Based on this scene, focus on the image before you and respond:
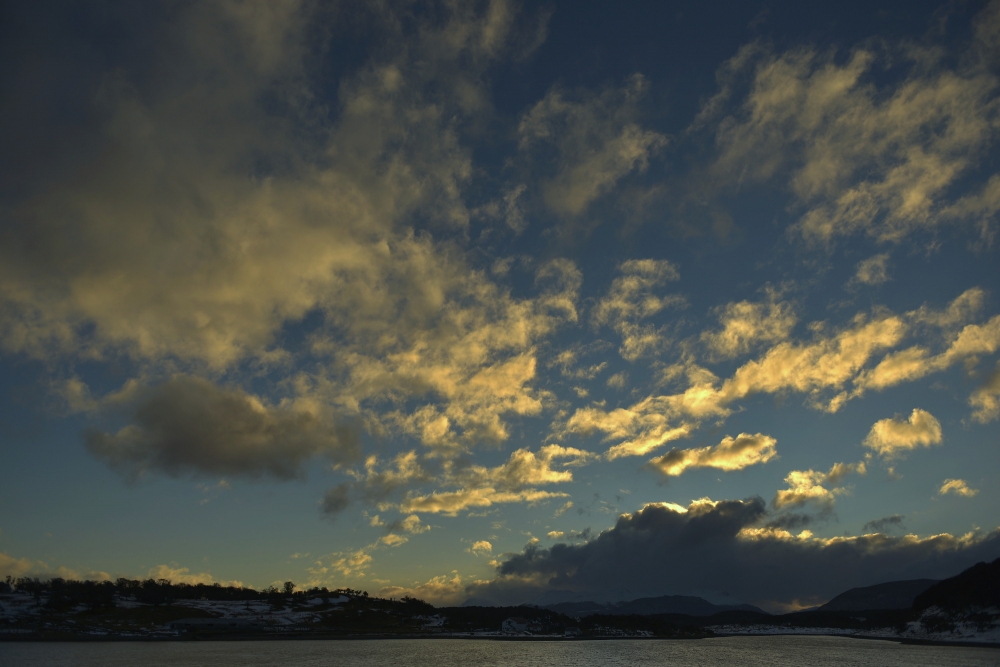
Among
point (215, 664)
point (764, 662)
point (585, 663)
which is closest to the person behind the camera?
point (215, 664)

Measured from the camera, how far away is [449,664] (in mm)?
136125

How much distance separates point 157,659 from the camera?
132 m

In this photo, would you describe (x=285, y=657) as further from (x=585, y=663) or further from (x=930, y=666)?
(x=930, y=666)

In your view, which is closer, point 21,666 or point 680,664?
point 21,666

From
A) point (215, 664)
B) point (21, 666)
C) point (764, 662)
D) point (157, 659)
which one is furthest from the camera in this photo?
point (764, 662)

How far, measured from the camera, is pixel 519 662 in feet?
478

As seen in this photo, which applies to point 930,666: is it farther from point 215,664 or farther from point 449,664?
point 215,664

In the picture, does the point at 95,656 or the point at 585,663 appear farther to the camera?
the point at 585,663

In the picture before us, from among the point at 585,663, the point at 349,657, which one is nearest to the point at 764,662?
the point at 585,663

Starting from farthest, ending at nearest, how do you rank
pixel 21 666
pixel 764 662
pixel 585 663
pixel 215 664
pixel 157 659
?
1. pixel 764 662
2. pixel 585 663
3. pixel 157 659
4. pixel 215 664
5. pixel 21 666

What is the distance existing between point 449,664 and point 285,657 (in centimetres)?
4394

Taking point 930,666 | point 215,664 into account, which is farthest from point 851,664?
point 215,664

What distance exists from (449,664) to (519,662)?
20252 mm

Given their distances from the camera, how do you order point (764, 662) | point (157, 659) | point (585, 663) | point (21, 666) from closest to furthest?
point (21, 666)
point (157, 659)
point (585, 663)
point (764, 662)
